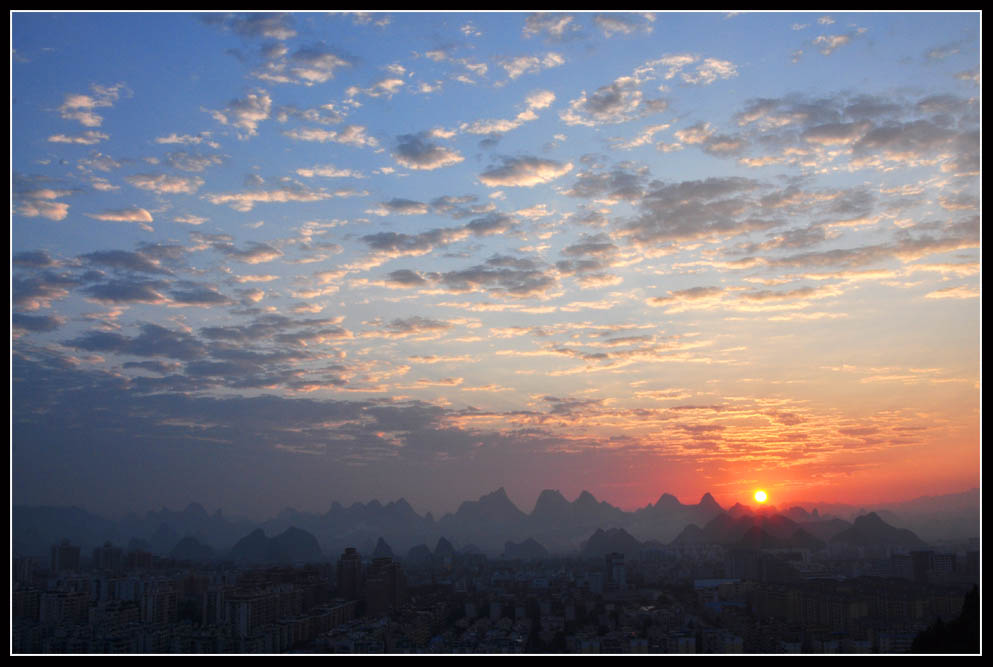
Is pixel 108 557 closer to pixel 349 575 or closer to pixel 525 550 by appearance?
pixel 349 575

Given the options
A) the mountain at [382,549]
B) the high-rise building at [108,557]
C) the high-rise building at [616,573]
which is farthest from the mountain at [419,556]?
the high-rise building at [108,557]

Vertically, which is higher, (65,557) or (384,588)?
(65,557)

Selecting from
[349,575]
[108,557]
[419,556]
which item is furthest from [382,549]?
[108,557]

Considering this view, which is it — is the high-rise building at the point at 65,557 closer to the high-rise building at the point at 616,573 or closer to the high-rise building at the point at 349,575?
the high-rise building at the point at 349,575

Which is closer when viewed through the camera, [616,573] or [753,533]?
[616,573]

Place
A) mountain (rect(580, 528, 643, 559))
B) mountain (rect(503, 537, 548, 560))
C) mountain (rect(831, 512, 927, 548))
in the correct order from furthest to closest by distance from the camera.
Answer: mountain (rect(503, 537, 548, 560)) < mountain (rect(580, 528, 643, 559)) < mountain (rect(831, 512, 927, 548))

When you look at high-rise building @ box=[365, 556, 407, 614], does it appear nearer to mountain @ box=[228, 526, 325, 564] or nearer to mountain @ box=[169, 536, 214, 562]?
mountain @ box=[228, 526, 325, 564]

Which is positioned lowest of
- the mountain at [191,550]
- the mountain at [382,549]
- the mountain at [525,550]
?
the mountain at [525,550]

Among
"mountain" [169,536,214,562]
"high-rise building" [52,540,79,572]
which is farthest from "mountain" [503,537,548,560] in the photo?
"high-rise building" [52,540,79,572]

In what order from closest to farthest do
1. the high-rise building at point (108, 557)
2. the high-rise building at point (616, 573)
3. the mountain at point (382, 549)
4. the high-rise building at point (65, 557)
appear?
the high-rise building at point (616, 573) → the high-rise building at point (65, 557) → the high-rise building at point (108, 557) → the mountain at point (382, 549)

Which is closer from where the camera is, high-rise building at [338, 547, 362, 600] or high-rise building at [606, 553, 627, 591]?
high-rise building at [338, 547, 362, 600]
